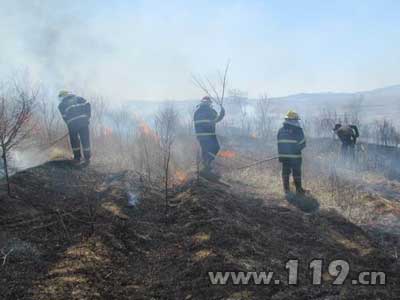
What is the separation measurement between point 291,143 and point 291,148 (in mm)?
98

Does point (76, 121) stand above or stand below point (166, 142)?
above

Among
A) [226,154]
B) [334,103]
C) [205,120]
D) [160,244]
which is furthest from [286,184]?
[334,103]

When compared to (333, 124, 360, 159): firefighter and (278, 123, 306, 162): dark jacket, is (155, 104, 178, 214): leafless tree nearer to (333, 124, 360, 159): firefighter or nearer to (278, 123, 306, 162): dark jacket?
(278, 123, 306, 162): dark jacket

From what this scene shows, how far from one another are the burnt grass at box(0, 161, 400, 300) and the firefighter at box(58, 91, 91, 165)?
1943mm

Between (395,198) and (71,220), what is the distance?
22.1 ft

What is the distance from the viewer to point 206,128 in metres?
9.16

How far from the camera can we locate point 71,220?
4.98m

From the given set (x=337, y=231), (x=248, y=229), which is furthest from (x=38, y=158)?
(x=337, y=231)

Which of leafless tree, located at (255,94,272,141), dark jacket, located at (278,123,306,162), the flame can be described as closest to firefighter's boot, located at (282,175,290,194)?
dark jacket, located at (278,123,306,162)

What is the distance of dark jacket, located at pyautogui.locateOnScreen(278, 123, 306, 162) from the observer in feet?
26.2

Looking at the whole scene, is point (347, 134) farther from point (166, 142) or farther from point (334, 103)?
point (334, 103)

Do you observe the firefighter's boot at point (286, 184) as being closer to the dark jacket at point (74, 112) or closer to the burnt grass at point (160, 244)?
the burnt grass at point (160, 244)

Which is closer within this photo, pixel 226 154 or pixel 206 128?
pixel 206 128

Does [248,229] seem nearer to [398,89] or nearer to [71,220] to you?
[71,220]
